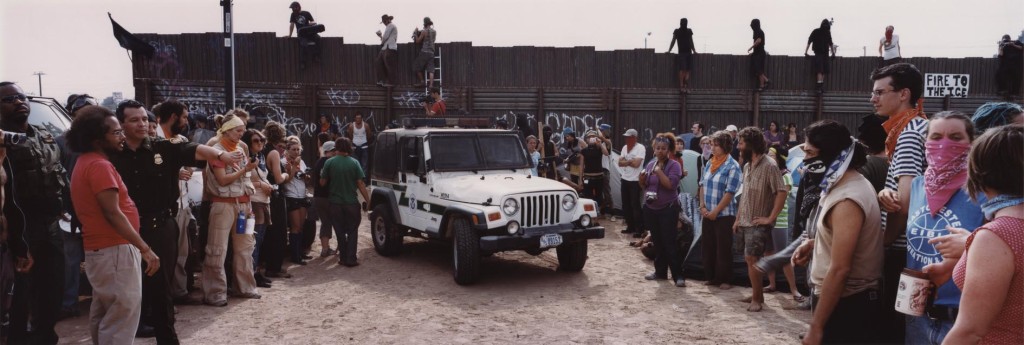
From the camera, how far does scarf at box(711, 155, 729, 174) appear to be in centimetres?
718

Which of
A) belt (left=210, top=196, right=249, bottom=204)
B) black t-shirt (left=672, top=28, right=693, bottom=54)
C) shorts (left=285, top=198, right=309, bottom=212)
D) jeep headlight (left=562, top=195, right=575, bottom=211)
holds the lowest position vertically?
shorts (left=285, top=198, right=309, bottom=212)

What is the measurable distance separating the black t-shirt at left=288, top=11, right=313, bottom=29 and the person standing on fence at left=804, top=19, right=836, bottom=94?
41.8ft

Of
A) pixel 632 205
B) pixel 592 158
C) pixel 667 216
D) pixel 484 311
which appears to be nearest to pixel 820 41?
pixel 592 158

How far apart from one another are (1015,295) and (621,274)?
6.31 m

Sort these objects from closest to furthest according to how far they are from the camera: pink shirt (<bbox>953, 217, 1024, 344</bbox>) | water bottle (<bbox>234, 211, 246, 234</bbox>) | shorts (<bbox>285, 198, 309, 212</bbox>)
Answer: pink shirt (<bbox>953, 217, 1024, 344</bbox>) → water bottle (<bbox>234, 211, 246, 234</bbox>) → shorts (<bbox>285, 198, 309, 212</bbox>)

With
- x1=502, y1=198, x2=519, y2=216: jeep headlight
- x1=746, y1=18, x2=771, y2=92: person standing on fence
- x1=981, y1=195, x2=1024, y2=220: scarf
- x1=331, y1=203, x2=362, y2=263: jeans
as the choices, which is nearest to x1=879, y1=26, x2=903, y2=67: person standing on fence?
x1=746, y1=18, x2=771, y2=92: person standing on fence

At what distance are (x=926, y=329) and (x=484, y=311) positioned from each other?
439cm

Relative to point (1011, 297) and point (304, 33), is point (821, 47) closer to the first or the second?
point (304, 33)

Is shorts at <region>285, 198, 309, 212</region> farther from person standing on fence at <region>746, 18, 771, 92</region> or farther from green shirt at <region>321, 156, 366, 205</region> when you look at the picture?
person standing on fence at <region>746, 18, 771, 92</region>

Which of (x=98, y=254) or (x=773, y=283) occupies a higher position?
(x=98, y=254)

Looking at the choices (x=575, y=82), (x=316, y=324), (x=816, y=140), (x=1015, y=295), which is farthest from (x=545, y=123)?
(x=1015, y=295)

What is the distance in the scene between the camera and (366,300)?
23.2 ft

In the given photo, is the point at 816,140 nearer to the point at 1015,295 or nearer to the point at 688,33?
the point at 1015,295

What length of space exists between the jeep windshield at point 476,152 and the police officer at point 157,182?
12.7ft
